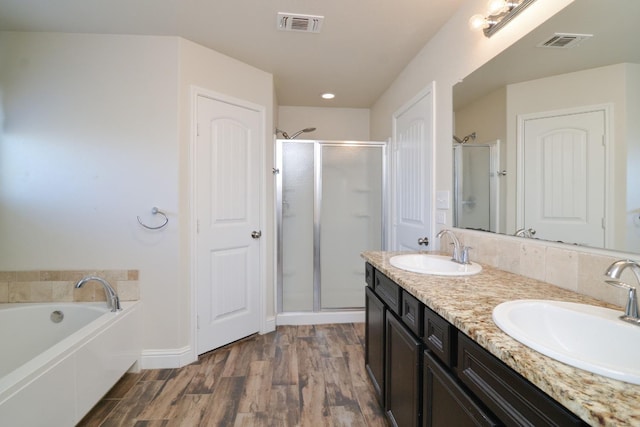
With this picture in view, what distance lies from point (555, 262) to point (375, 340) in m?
0.99

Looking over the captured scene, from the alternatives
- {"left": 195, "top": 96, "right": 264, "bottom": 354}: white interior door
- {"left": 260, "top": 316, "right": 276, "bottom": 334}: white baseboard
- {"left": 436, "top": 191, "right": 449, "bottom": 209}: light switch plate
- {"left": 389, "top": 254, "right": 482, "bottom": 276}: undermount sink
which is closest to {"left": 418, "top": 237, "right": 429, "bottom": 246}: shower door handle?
{"left": 436, "top": 191, "right": 449, "bottom": 209}: light switch plate

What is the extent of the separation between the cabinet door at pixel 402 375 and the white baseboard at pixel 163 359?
152 centimetres

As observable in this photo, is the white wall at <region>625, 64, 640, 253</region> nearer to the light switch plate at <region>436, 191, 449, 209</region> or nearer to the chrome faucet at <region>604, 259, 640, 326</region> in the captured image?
the chrome faucet at <region>604, 259, 640, 326</region>

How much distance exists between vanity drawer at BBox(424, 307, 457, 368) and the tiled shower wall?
524mm

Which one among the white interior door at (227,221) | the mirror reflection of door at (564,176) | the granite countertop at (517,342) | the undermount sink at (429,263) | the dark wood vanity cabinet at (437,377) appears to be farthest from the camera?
the white interior door at (227,221)

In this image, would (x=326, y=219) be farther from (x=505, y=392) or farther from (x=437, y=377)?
(x=505, y=392)

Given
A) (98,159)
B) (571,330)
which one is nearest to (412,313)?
(571,330)

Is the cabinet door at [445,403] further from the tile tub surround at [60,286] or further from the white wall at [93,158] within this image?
the tile tub surround at [60,286]

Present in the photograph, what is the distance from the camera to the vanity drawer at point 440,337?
2.97 feet

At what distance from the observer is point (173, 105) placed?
2127 mm

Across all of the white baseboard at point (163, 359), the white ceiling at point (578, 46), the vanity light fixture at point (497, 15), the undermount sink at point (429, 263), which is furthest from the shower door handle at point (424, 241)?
the white baseboard at point (163, 359)

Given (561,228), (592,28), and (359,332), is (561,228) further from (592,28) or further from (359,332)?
(359,332)

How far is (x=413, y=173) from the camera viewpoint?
7.91ft

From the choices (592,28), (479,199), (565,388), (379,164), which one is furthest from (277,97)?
(565,388)
